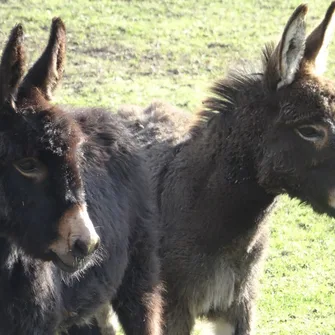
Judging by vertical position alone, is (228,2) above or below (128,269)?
below

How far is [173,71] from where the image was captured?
14.8 m

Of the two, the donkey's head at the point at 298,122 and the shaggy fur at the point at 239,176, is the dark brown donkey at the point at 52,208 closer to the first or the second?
the shaggy fur at the point at 239,176

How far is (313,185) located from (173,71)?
9181mm

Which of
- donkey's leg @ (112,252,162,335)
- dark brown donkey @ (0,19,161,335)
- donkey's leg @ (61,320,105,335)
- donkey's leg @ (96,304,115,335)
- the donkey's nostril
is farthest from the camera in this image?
donkey's leg @ (96,304,115,335)

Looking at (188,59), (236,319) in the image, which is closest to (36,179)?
(236,319)

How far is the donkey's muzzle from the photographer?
4.54 m

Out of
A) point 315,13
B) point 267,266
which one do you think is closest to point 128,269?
point 267,266

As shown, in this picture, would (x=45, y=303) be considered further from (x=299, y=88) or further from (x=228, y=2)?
(x=228, y=2)

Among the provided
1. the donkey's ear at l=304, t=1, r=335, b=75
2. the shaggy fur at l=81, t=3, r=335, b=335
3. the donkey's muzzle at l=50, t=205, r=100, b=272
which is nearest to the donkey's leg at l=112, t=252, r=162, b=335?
the shaggy fur at l=81, t=3, r=335, b=335

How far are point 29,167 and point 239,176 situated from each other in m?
1.88

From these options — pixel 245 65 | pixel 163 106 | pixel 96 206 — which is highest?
pixel 245 65

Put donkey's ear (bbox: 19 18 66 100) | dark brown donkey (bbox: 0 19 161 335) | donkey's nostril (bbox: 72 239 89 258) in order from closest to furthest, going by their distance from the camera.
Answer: donkey's nostril (bbox: 72 239 89 258) → dark brown donkey (bbox: 0 19 161 335) → donkey's ear (bbox: 19 18 66 100)

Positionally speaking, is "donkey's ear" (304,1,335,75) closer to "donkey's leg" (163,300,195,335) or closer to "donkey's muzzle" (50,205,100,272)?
"donkey's leg" (163,300,195,335)

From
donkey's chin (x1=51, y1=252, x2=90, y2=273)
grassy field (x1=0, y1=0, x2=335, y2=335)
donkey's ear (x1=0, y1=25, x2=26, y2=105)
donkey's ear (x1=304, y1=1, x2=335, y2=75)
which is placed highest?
donkey's ear (x1=0, y1=25, x2=26, y2=105)
